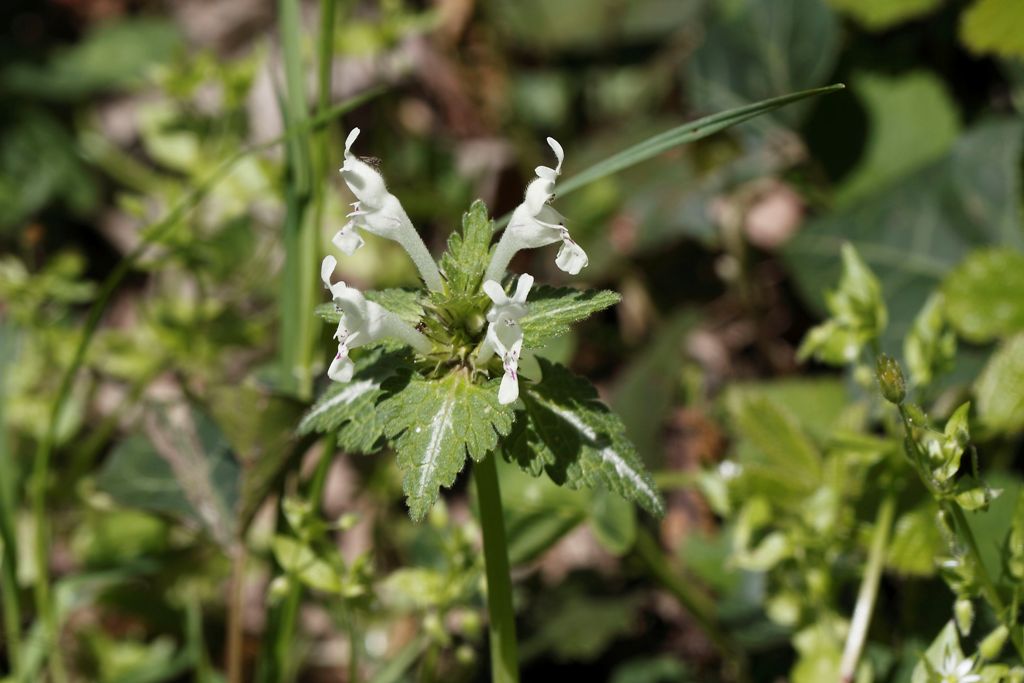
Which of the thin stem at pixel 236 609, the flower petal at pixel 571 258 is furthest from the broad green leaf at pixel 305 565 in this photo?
the flower petal at pixel 571 258

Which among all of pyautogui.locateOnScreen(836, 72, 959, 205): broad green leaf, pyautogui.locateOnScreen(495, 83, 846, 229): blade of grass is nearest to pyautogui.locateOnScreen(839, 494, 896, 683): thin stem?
pyautogui.locateOnScreen(495, 83, 846, 229): blade of grass

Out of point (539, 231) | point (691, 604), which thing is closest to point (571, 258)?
point (539, 231)

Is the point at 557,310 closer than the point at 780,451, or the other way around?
the point at 557,310

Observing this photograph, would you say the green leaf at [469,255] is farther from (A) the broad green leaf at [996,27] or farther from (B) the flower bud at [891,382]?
(A) the broad green leaf at [996,27]

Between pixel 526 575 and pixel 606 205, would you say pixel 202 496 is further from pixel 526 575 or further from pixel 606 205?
pixel 606 205

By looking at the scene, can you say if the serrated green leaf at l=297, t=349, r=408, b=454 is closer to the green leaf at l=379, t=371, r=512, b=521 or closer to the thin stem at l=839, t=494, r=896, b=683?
the green leaf at l=379, t=371, r=512, b=521

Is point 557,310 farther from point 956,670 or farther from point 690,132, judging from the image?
point 956,670
